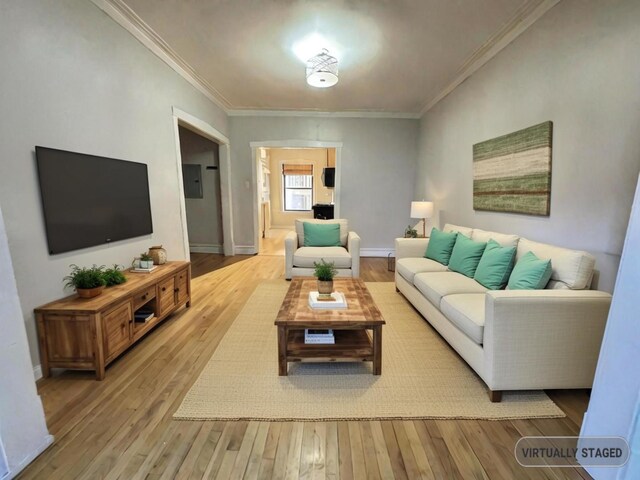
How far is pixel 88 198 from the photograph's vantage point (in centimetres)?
223

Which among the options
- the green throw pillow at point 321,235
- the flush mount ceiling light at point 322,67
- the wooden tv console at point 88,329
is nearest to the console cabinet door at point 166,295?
the wooden tv console at point 88,329

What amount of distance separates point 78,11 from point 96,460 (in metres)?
2.96

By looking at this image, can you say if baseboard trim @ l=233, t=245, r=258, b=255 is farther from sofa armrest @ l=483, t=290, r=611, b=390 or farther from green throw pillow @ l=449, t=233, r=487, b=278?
sofa armrest @ l=483, t=290, r=611, b=390

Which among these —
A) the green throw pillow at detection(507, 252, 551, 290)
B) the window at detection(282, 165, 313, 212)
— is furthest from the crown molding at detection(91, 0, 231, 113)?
the window at detection(282, 165, 313, 212)

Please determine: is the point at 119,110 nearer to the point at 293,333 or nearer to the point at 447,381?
the point at 293,333

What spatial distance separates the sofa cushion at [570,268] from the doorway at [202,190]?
17.4 feet

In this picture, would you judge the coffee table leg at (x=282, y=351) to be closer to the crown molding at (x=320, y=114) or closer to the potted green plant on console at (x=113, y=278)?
the potted green plant on console at (x=113, y=278)

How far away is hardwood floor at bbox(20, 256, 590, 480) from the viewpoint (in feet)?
4.26

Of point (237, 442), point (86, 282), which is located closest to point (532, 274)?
point (237, 442)

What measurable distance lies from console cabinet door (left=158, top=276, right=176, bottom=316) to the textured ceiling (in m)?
2.42

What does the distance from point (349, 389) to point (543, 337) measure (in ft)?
3.92

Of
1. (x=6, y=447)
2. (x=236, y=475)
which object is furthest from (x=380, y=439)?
(x=6, y=447)

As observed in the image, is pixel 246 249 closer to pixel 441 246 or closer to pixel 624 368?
pixel 441 246

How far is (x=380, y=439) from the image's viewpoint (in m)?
1.48
